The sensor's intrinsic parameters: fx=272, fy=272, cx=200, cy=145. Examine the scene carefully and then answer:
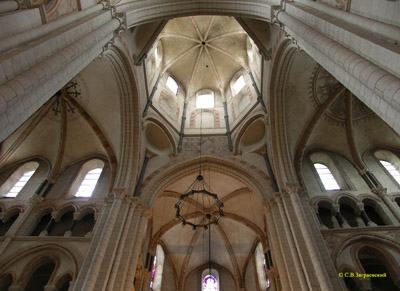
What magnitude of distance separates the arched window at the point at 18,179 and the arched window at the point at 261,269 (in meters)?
12.6

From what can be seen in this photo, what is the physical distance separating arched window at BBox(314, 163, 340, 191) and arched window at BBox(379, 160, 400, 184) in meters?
2.44

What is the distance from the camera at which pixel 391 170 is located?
1206cm

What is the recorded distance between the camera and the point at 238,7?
10109 millimetres

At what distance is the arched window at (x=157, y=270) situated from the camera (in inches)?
588

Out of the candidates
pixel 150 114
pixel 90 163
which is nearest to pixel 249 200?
pixel 150 114

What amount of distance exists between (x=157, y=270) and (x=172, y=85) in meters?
11.4

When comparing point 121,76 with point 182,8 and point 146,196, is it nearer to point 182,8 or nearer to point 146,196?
point 182,8

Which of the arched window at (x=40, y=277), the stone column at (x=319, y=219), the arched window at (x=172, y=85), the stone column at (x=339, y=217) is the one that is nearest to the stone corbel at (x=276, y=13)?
the stone column at (x=319, y=219)

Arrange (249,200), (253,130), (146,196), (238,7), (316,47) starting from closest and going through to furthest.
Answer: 1. (316,47)
2. (238,7)
3. (146,196)
4. (253,130)
5. (249,200)

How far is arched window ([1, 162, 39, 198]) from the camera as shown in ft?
38.4

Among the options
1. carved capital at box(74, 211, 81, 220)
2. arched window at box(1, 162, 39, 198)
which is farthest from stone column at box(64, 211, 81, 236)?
arched window at box(1, 162, 39, 198)

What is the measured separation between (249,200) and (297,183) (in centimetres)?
481

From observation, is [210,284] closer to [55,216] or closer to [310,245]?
[310,245]

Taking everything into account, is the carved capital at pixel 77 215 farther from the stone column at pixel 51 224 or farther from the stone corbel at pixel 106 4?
the stone corbel at pixel 106 4
